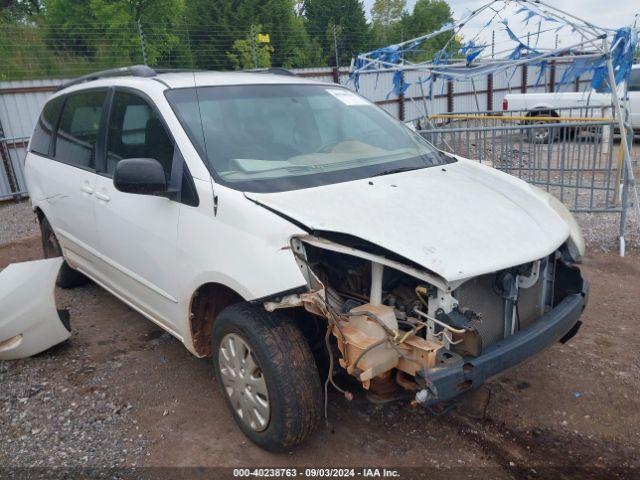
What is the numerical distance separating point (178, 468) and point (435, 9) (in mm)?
60949

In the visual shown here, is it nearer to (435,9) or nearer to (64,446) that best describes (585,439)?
(64,446)

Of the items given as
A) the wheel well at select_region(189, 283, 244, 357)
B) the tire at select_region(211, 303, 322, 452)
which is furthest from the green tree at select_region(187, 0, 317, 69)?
the tire at select_region(211, 303, 322, 452)

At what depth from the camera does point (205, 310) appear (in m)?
3.18

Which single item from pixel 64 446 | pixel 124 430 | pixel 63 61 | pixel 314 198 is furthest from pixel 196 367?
pixel 63 61

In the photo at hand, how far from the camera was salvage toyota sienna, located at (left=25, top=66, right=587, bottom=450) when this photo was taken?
2.44 m

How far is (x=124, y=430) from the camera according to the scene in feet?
→ 10.2

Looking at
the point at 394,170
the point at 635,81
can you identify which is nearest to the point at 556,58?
the point at 394,170

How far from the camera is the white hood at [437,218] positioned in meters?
2.40

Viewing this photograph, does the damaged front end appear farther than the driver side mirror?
No

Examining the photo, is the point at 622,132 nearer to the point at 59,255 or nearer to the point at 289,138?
the point at 289,138

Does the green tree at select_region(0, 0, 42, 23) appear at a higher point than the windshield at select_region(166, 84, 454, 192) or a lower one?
higher

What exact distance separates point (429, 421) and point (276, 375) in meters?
1.08

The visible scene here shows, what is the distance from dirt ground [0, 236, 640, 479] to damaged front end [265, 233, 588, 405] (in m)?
0.28

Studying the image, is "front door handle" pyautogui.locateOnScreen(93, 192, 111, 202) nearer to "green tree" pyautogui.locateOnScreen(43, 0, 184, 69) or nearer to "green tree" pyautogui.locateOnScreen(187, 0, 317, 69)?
"green tree" pyautogui.locateOnScreen(43, 0, 184, 69)
